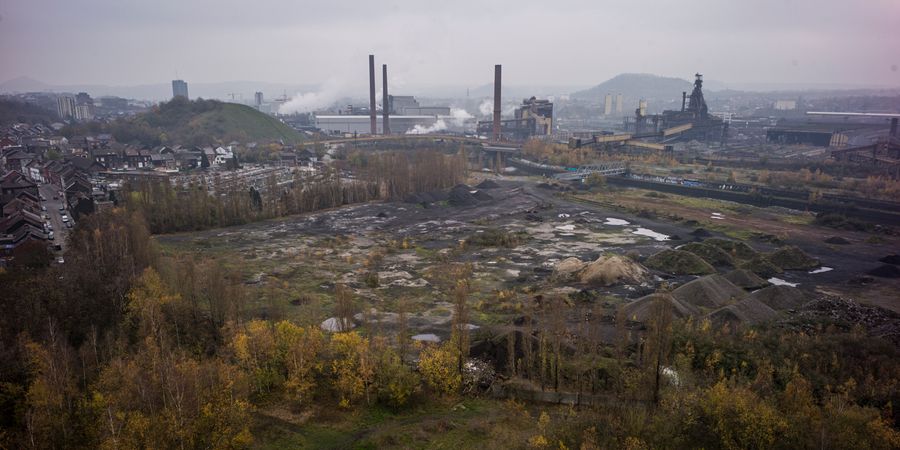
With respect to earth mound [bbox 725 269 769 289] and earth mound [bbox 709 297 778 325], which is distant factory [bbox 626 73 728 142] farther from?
earth mound [bbox 709 297 778 325]

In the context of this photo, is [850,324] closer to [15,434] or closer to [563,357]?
[563,357]

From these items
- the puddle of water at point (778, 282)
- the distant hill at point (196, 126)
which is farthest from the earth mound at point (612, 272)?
the distant hill at point (196, 126)

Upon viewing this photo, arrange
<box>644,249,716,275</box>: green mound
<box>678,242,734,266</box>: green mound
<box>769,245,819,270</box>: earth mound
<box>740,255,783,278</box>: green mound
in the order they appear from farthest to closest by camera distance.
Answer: <box>678,242,734,266</box>: green mound
<box>769,245,819,270</box>: earth mound
<box>644,249,716,275</box>: green mound
<box>740,255,783,278</box>: green mound

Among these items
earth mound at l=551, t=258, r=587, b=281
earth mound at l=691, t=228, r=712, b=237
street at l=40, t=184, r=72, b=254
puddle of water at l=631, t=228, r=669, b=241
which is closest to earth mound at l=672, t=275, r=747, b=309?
earth mound at l=551, t=258, r=587, b=281

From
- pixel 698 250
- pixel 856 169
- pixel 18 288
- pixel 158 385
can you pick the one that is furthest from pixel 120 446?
pixel 856 169

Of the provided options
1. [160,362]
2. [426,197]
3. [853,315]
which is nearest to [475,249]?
[426,197]

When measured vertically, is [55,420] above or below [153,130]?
below

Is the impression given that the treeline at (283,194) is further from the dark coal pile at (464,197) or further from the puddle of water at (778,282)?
the puddle of water at (778,282)
